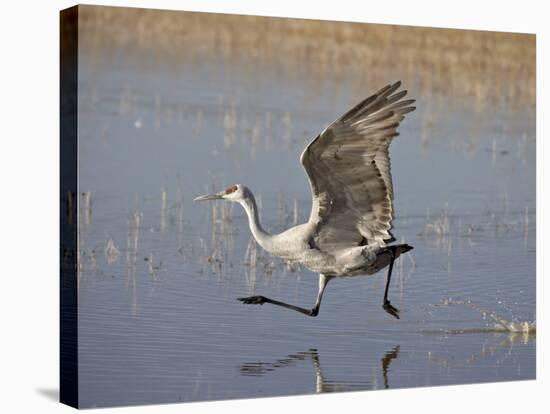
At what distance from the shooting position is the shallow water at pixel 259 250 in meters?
9.28

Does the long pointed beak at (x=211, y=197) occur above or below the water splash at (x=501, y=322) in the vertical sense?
above

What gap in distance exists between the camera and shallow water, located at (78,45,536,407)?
365 inches

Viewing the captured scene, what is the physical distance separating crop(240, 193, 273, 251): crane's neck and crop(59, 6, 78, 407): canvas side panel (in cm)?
125

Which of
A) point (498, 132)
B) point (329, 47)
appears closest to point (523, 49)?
point (498, 132)

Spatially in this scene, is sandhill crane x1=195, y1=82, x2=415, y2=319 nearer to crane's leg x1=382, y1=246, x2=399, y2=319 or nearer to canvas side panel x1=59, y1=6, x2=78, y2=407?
crane's leg x1=382, y1=246, x2=399, y2=319

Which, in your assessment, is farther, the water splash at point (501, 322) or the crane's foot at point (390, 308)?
the water splash at point (501, 322)

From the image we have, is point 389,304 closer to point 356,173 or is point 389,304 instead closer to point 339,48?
point 356,173

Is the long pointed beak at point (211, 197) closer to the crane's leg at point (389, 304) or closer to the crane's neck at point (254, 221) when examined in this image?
the crane's neck at point (254, 221)

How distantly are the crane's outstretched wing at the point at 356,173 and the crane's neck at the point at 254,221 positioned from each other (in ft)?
1.12

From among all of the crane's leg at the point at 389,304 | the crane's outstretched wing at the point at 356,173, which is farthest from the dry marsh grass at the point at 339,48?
the crane's leg at the point at 389,304

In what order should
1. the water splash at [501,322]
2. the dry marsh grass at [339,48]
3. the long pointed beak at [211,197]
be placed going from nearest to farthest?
the dry marsh grass at [339,48] < the long pointed beak at [211,197] < the water splash at [501,322]

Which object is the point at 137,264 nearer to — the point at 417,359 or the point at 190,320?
the point at 190,320

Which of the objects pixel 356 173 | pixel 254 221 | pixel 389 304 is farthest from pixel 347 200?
pixel 389 304

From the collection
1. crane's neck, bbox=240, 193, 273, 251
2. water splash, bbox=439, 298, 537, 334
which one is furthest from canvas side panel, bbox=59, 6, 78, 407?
water splash, bbox=439, 298, 537, 334
